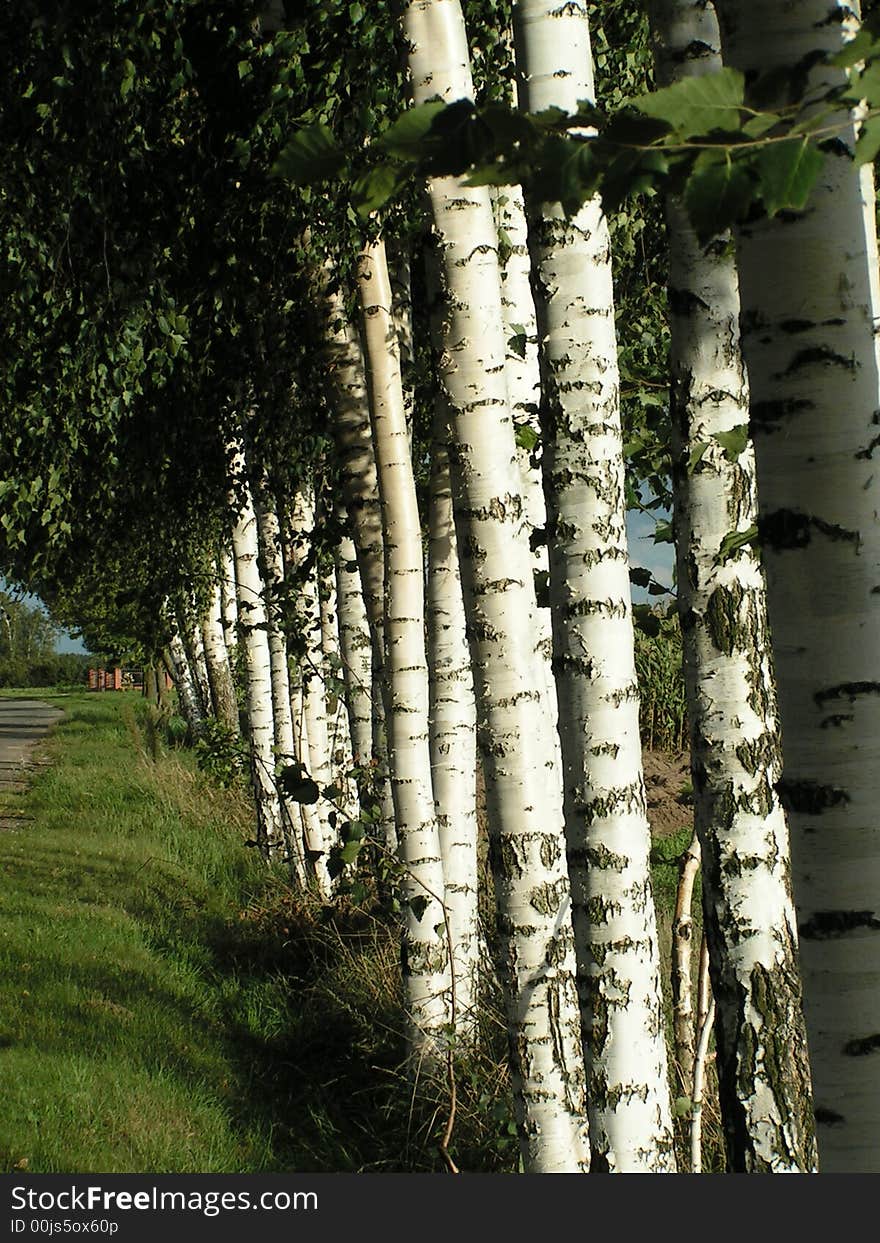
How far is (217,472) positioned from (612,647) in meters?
6.41

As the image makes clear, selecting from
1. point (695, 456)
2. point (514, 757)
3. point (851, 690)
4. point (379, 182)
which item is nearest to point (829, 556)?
point (851, 690)

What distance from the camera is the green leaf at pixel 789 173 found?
50.4 inches

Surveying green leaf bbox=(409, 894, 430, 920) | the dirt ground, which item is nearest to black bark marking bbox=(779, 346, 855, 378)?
green leaf bbox=(409, 894, 430, 920)

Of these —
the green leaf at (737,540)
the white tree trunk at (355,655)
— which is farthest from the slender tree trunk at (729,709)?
the white tree trunk at (355,655)

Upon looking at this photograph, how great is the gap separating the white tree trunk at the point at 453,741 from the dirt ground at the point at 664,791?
8.28m

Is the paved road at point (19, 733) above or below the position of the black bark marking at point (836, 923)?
above

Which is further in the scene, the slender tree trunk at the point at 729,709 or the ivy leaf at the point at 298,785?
the ivy leaf at the point at 298,785

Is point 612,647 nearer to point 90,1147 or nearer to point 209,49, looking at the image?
point 90,1147

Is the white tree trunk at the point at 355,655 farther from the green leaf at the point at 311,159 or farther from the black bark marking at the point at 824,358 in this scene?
the green leaf at the point at 311,159

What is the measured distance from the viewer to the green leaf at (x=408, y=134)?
1.45 metres

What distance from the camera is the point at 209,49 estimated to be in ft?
21.9

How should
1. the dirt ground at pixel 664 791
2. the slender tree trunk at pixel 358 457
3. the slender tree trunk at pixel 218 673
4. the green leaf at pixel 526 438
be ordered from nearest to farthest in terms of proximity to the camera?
the green leaf at pixel 526 438 → the slender tree trunk at pixel 358 457 → the dirt ground at pixel 664 791 → the slender tree trunk at pixel 218 673

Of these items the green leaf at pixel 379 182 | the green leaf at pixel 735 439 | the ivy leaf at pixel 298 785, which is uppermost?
the green leaf at pixel 735 439

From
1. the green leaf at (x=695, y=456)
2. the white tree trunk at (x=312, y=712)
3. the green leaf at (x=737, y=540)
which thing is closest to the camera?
the green leaf at (x=737, y=540)
